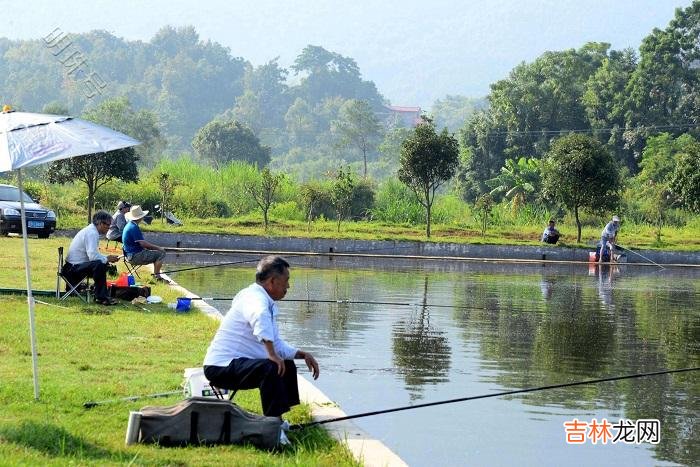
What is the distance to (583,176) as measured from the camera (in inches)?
1481

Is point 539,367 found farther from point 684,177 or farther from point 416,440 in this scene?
point 684,177

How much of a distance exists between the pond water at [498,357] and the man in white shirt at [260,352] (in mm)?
1144

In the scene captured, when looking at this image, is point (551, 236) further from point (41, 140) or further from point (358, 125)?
point (358, 125)

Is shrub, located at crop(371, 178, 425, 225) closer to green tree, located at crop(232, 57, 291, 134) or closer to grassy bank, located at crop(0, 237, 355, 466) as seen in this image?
grassy bank, located at crop(0, 237, 355, 466)

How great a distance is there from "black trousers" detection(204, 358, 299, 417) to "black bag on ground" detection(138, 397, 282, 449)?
29 cm

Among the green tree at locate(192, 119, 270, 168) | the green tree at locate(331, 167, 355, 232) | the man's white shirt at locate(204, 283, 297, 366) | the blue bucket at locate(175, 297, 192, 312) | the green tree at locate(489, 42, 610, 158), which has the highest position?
the green tree at locate(489, 42, 610, 158)

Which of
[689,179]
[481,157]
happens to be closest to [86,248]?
[689,179]

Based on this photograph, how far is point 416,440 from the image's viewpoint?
852 centimetres

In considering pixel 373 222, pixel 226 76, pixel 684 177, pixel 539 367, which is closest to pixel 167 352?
pixel 539 367

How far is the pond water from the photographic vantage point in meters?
8.58

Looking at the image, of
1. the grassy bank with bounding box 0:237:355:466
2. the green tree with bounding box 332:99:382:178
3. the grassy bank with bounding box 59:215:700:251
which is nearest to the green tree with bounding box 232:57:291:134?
the green tree with bounding box 332:99:382:178

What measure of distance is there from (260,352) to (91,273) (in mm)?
7006

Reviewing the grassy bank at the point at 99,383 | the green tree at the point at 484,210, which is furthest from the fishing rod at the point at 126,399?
the green tree at the point at 484,210

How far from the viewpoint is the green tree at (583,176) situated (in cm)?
3747
